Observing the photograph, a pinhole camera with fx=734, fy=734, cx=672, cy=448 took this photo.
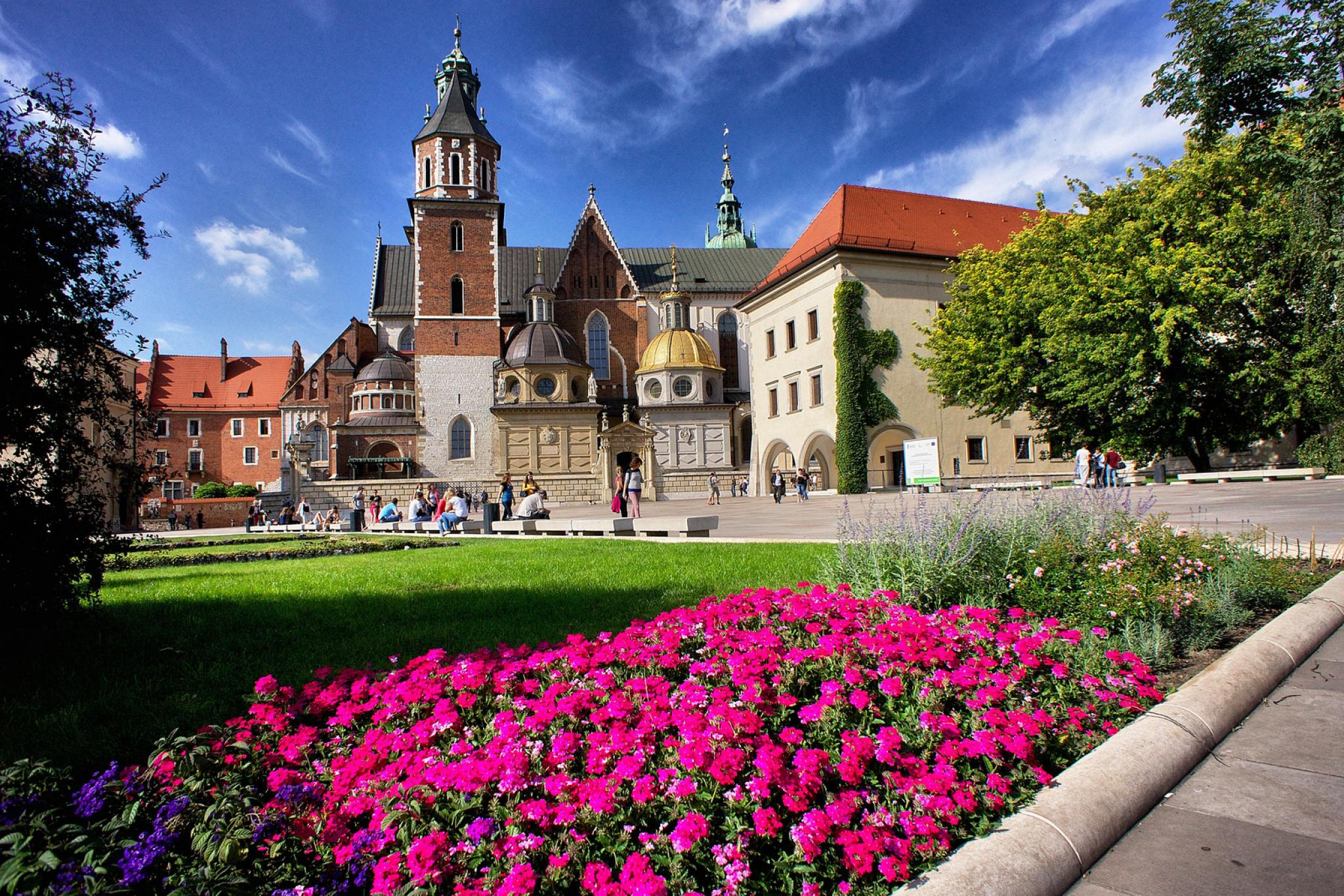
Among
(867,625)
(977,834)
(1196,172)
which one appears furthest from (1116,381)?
(977,834)

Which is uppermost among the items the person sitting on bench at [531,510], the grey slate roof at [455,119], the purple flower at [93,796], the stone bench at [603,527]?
the grey slate roof at [455,119]

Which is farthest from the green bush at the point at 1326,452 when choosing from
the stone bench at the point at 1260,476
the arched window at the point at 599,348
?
the arched window at the point at 599,348

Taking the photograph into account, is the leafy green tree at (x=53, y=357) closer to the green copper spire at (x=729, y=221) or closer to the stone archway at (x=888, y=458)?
the stone archway at (x=888, y=458)

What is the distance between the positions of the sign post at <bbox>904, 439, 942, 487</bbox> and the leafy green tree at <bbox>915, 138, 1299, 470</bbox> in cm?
612

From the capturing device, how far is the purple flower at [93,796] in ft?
8.27

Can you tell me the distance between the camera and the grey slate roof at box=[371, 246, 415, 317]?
56.9 m

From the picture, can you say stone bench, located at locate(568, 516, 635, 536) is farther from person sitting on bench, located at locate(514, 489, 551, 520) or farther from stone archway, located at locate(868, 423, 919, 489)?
stone archway, located at locate(868, 423, 919, 489)

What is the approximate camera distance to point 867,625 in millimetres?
4434

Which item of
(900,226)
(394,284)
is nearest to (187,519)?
(394,284)

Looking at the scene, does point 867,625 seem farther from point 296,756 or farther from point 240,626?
point 240,626

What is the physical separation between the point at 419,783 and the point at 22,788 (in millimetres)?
1408

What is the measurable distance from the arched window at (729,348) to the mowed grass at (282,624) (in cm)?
4788

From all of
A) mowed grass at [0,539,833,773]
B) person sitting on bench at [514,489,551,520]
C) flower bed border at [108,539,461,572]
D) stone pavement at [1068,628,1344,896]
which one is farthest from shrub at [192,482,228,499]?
stone pavement at [1068,628,1344,896]

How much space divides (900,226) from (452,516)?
83.7 ft
